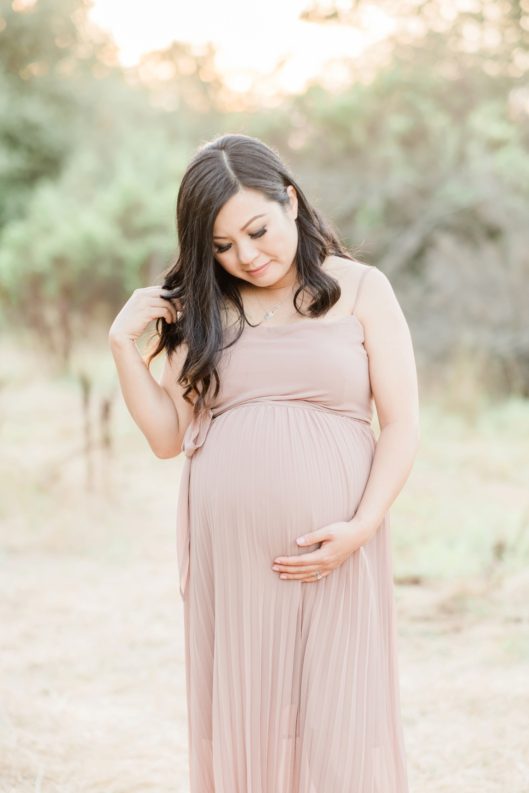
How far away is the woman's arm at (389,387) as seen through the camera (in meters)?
2.27

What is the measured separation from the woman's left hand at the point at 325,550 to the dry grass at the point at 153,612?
1352 mm

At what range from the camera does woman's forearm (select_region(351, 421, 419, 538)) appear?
2229mm

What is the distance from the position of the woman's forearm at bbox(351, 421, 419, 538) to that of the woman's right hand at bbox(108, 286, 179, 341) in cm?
65

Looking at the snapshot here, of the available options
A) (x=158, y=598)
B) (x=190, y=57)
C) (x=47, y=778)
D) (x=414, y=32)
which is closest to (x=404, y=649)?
(x=158, y=598)

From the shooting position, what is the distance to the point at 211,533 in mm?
2314

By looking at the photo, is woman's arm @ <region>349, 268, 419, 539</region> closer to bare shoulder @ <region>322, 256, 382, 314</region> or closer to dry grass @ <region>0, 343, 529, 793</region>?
bare shoulder @ <region>322, 256, 382, 314</region>

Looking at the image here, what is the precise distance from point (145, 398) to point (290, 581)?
0.61m

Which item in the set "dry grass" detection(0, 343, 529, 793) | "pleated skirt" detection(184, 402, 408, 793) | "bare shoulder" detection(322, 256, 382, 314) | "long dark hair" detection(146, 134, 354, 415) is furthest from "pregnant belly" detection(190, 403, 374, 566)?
"dry grass" detection(0, 343, 529, 793)

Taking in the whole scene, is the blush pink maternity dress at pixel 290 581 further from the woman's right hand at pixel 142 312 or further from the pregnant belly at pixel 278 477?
the woman's right hand at pixel 142 312

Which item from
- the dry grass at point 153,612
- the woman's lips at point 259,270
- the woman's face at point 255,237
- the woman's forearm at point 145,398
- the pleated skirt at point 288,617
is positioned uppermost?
the woman's face at point 255,237

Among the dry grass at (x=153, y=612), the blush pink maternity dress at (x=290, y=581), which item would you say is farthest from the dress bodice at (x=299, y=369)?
the dry grass at (x=153, y=612)

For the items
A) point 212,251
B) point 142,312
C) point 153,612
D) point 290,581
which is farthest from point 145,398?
point 153,612

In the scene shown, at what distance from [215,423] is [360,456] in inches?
14.5

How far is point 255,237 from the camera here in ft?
7.55
